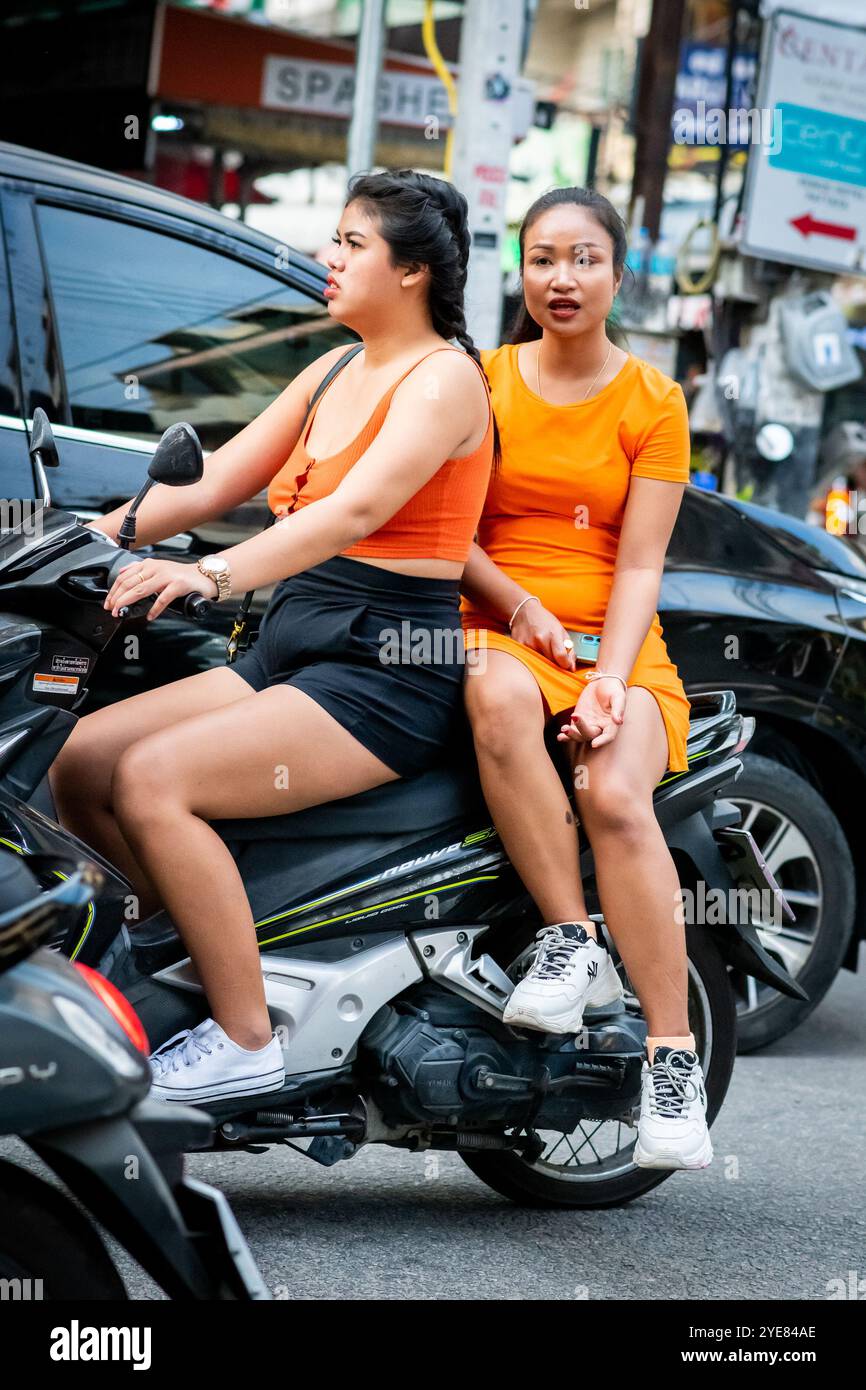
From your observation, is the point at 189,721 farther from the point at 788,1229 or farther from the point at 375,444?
the point at 788,1229

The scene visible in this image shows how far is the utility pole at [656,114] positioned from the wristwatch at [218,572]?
9.06 m

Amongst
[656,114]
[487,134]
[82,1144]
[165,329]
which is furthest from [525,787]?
[656,114]

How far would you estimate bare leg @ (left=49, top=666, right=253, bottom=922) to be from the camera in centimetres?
300

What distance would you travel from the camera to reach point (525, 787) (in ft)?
10.0

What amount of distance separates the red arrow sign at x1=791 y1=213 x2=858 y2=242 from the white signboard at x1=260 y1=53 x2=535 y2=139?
2.21 metres

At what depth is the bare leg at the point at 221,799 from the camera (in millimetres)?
2842

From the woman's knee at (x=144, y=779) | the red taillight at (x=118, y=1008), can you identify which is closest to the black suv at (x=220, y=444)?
the woman's knee at (x=144, y=779)

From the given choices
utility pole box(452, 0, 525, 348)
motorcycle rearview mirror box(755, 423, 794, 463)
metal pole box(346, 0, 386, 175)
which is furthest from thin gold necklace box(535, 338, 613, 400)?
motorcycle rearview mirror box(755, 423, 794, 463)

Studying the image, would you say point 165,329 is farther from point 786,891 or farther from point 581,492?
point 786,891

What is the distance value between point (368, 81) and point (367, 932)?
5.53 metres

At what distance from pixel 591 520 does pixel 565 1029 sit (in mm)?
980

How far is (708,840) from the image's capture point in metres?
3.42

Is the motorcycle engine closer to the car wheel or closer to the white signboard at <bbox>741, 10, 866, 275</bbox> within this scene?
the car wheel

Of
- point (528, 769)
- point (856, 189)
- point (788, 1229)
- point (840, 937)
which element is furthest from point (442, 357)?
point (856, 189)
